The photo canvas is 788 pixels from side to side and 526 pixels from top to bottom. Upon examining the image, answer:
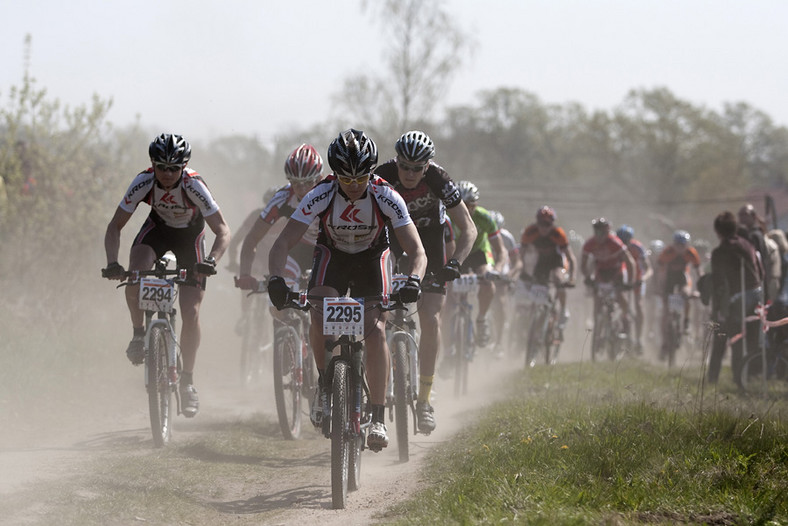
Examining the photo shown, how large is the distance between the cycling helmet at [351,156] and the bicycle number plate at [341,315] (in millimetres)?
852

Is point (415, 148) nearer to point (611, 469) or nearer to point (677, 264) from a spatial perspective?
point (611, 469)

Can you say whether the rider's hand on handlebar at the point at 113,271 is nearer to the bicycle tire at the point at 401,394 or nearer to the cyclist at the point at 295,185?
the cyclist at the point at 295,185

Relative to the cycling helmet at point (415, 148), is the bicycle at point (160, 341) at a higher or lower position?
lower

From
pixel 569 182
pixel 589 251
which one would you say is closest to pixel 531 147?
pixel 569 182

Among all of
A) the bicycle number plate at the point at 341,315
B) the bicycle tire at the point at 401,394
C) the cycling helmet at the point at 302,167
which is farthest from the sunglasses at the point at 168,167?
the bicycle number plate at the point at 341,315

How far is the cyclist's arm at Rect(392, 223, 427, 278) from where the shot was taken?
20.8 feet

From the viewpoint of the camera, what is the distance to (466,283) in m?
9.81

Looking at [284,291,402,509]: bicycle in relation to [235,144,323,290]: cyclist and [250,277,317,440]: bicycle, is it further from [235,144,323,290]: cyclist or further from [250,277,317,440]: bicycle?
[235,144,323,290]: cyclist

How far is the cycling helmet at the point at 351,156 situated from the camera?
6020 millimetres

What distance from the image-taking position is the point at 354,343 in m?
6.11

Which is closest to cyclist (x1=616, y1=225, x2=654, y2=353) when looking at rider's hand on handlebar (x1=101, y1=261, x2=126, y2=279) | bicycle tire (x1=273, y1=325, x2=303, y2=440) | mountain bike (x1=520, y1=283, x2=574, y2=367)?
mountain bike (x1=520, y1=283, x2=574, y2=367)

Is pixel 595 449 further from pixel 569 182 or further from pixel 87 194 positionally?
pixel 569 182

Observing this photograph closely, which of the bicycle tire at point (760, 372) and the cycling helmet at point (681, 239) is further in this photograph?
the cycling helmet at point (681, 239)

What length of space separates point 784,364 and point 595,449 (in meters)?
6.37
